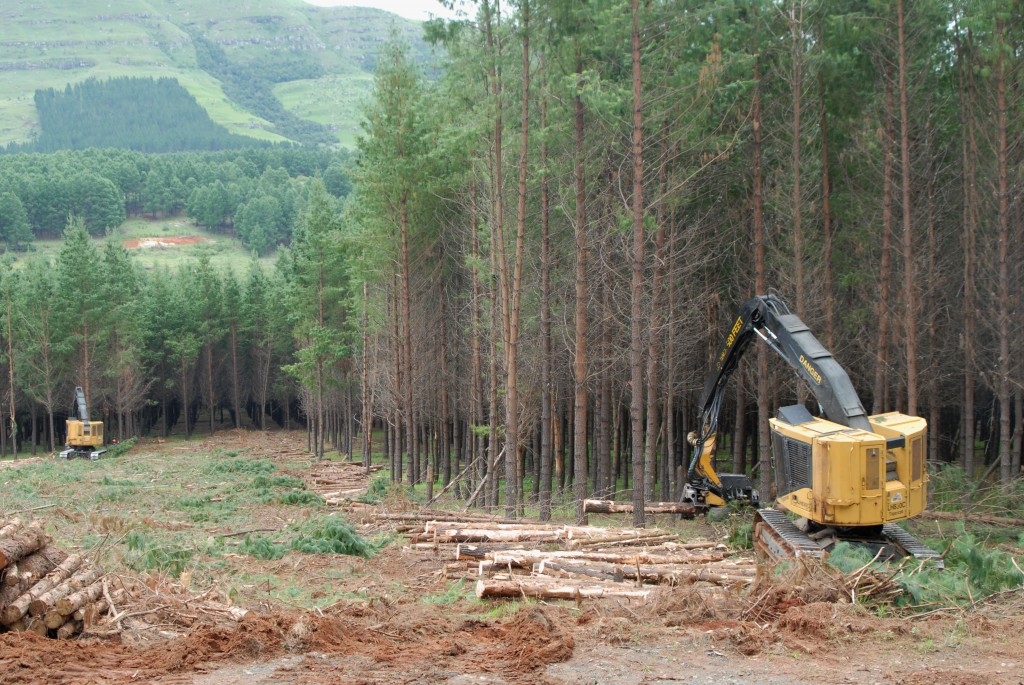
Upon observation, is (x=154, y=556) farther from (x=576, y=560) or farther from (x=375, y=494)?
(x=375, y=494)

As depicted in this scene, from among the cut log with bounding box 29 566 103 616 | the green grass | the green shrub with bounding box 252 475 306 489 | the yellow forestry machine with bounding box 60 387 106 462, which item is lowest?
the yellow forestry machine with bounding box 60 387 106 462

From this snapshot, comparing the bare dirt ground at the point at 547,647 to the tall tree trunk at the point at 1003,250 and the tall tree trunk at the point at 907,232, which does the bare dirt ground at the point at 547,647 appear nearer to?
the tall tree trunk at the point at 907,232

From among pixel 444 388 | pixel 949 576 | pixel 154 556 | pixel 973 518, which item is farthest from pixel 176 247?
pixel 949 576

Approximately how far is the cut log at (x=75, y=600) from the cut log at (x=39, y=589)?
0.65 feet

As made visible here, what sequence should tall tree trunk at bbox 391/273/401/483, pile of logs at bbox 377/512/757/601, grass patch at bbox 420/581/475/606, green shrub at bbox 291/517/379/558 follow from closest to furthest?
pile of logs at bbox 377/512/757/601, grass patch at bbox 420/581/475/606, green shrub at bbox 291/517/379/558, tall tree trunk at bbox 391/273/401/483

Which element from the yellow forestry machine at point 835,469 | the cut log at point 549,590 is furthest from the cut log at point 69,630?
the yellow forestry machine at point 835,469

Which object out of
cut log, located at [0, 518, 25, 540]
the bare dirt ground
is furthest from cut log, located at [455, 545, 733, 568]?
cut log, located at [0, 518, 25, 540]

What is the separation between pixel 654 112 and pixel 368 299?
1842cm

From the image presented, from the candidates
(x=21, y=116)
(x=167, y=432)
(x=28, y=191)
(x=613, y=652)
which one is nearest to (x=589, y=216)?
(x=613, y=652)

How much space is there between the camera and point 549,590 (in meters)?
11.0

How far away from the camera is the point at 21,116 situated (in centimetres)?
19950

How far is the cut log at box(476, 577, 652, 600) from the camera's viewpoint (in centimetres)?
1088

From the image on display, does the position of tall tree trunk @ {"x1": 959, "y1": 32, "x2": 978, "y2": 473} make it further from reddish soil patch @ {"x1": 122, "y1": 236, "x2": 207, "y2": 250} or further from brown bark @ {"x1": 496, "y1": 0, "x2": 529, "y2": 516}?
reddish soil patch @ {"x1": 122, "y1": 236, "x2": 207, "y2": 250}

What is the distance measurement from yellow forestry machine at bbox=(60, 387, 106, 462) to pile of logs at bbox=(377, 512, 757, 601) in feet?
120
